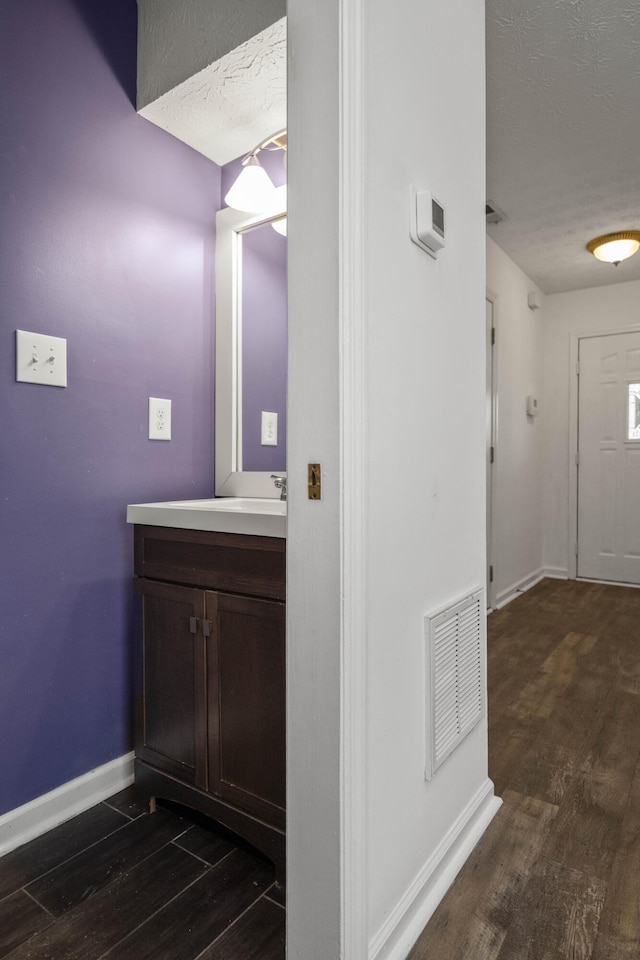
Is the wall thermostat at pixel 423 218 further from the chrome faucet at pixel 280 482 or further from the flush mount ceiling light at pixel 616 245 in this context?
the flush mount ceiling light at pixel 616 245

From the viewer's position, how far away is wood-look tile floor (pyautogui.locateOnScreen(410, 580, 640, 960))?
113cm

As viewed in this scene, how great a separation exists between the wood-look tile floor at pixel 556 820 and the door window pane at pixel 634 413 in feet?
6.36

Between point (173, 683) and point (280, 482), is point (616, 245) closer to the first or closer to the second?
point (280, 482)

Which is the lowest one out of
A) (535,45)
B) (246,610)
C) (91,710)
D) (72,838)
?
(72,838)

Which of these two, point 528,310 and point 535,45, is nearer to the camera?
point 535,45

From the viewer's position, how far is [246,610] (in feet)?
4.36

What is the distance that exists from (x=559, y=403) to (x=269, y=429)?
11.3 feet

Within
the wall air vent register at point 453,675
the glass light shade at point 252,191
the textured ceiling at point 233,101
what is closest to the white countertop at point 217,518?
the wall air vent register at point 453,675

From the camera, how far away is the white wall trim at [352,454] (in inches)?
35.8

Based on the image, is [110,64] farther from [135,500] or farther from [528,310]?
[528,310]

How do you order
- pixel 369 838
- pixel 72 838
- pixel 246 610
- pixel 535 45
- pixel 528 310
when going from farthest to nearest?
1. pixel 528 310
2. pixel 535 45
3. pixel 72 838
4. pixel 246 610
5. pixel 369 838

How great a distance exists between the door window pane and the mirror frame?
11.2 feet

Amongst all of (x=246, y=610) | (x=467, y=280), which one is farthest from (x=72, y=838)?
(x=467, y=280)

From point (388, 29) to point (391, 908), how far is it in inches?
64.5
